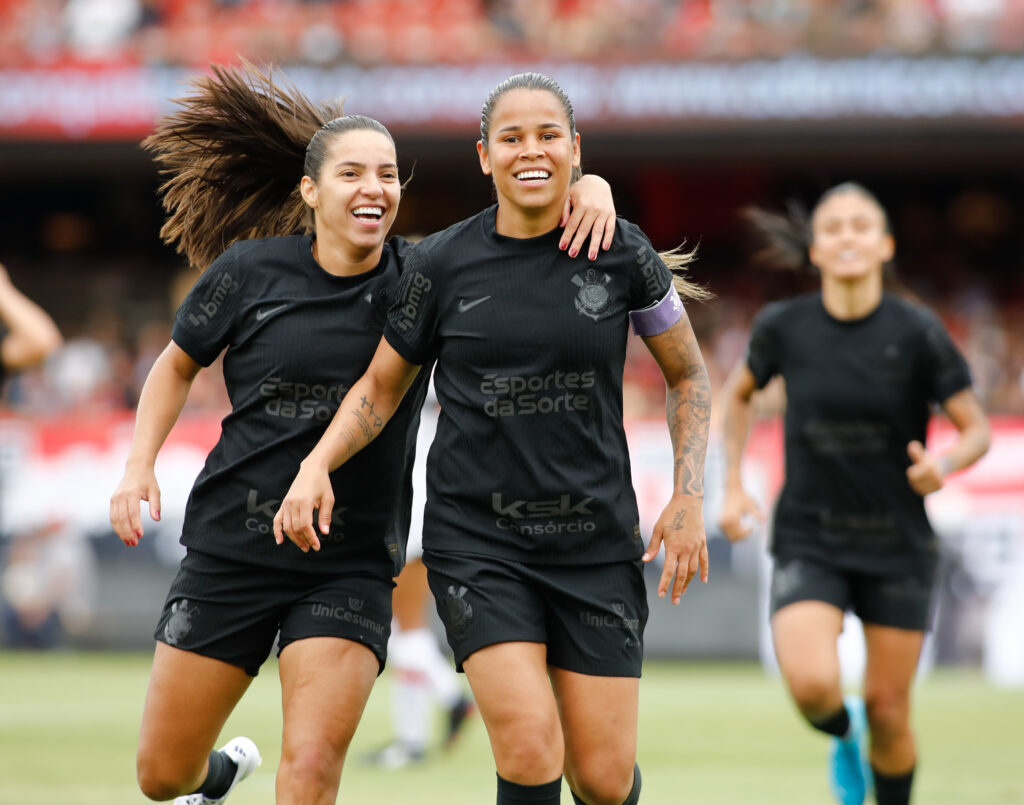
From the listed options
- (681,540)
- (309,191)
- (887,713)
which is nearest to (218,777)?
(681,540)

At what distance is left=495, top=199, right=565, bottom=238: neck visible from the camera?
16.0 feet

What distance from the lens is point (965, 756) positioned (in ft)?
29.4

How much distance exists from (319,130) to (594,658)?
1.96 m

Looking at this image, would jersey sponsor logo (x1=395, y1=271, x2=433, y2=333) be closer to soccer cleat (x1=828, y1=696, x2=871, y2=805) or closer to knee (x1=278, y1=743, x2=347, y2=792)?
knee (x1=278, y1=743, x2=347, y2=792)

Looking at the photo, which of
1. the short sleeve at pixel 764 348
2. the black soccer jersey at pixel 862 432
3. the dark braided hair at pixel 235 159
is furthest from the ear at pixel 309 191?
the black soccer jersey at pixel 862 432

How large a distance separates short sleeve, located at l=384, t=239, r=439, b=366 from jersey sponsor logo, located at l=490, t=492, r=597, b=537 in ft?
1.66

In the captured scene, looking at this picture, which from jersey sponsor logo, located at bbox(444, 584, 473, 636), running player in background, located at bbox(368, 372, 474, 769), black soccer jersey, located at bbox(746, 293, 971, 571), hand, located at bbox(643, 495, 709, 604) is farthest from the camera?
running player in background, located at bbox(368, 372, 474, 769)

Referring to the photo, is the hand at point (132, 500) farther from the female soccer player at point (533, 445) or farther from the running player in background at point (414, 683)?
the running player in background at point (414, 683)

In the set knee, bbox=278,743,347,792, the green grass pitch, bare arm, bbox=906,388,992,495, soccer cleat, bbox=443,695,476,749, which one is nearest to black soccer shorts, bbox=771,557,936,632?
bare arm, bbox=906,388,992,495

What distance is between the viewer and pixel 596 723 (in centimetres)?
478

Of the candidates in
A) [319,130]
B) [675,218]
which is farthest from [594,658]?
[675,218]

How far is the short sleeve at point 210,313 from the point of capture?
203 inches

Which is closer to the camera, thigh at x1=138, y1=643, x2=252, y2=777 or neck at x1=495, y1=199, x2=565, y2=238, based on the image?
neck at x1=495, y1=199, x2=565, y2=238

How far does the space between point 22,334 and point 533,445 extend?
103 inches
